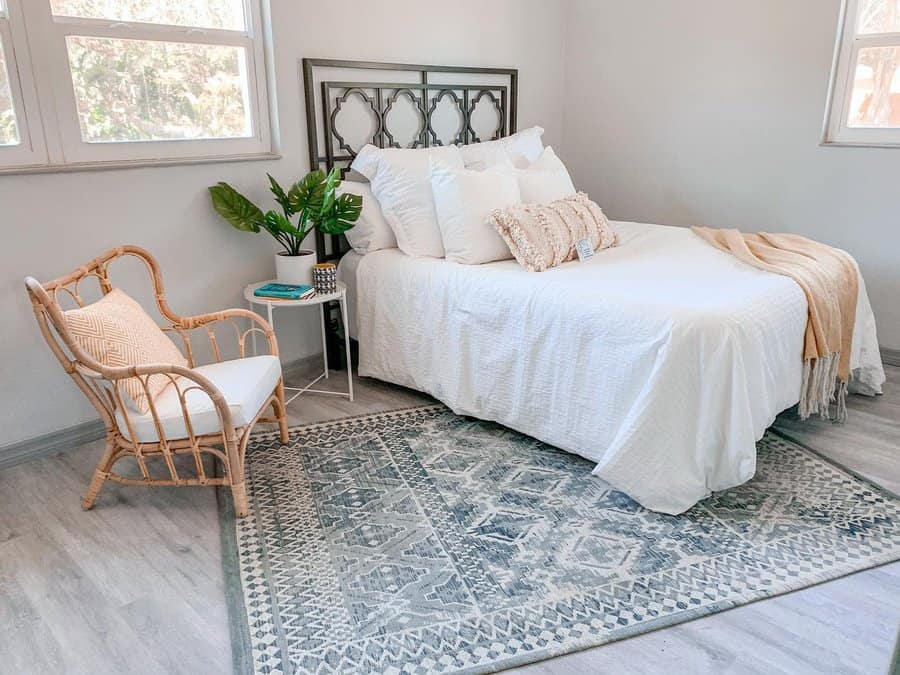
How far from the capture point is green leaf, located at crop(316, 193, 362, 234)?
9.78 ft

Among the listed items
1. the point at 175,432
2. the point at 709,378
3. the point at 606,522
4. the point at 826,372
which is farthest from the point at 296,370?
the point at 826,372

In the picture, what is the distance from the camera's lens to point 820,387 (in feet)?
8.87

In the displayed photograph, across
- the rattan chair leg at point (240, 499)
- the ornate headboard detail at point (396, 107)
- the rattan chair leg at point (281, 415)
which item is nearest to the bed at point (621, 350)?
the ornate headboard detail at point (396, 107)

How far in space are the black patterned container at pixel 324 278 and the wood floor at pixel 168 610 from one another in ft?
3.16

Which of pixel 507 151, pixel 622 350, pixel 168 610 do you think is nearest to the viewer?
pixel 168 610

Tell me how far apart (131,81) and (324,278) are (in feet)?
3.49

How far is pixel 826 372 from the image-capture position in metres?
2.67

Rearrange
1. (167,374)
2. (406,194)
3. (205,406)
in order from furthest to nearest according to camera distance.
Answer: (406,194)
(205,406)
(167,374)

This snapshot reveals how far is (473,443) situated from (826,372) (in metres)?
1.40

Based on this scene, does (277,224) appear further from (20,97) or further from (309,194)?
(20,97)

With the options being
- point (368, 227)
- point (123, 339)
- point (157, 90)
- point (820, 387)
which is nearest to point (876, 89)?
point (820, 387)

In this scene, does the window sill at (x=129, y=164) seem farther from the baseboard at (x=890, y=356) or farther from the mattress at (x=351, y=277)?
the baseboard at (x=890, y=356)

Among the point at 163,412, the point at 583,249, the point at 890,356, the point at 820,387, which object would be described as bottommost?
the point at 890,356

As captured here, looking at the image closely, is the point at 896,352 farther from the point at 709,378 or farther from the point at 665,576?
the point at 665,576
